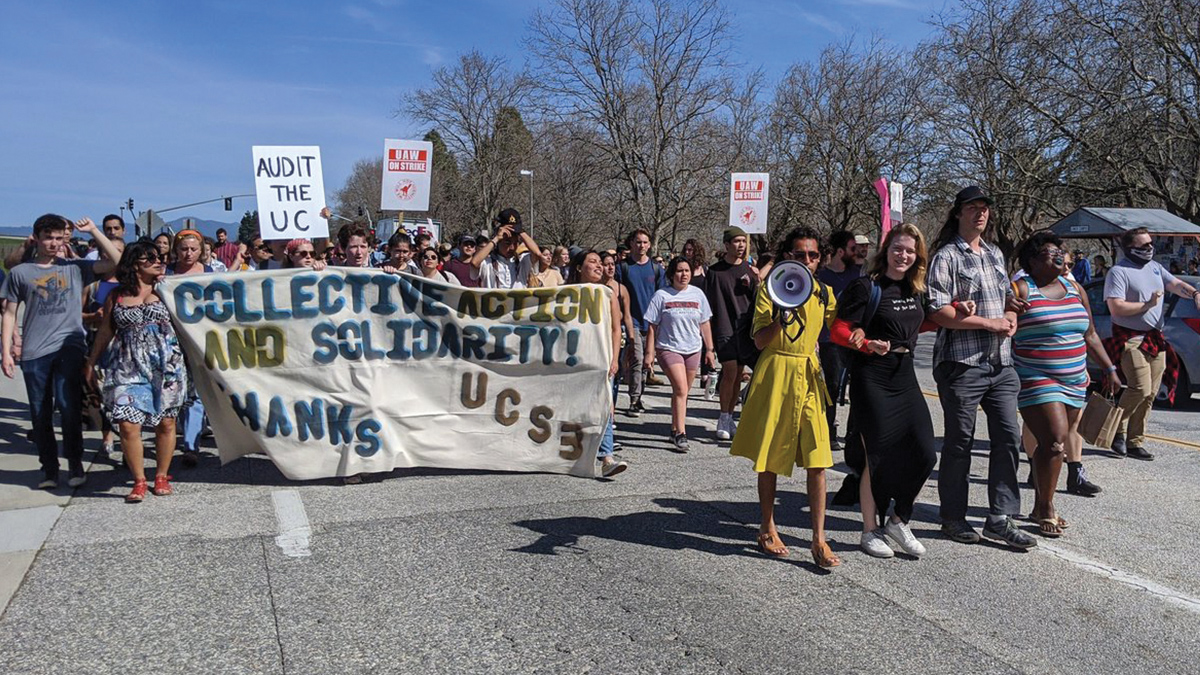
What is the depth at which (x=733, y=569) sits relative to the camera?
5.06 meters

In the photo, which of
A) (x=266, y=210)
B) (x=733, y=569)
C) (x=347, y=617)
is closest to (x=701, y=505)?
(x=733, y=569)

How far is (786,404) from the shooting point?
16.9 ft

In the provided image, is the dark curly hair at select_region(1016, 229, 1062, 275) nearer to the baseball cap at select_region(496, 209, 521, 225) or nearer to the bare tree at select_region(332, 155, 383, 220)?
the baseball cap at select_region(496, 209, 521, 225)

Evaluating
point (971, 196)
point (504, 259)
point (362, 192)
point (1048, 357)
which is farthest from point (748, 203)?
point (362, 192)

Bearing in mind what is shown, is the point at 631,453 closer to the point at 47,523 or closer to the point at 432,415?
the point at 432,415

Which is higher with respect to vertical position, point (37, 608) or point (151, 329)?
point (151, 329)

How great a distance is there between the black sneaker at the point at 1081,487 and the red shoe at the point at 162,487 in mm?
6098

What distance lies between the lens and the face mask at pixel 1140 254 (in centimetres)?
793

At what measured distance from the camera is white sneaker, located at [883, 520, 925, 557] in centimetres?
529

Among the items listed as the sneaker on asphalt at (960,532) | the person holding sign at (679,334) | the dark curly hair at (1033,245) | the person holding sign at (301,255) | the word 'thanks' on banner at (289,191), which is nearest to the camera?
the sneaker on asphalt at (960,532)

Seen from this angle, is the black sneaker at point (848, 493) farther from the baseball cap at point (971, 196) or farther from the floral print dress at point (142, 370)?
the floral print dress at point (142, 370)

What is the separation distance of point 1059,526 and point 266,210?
6.84 metres

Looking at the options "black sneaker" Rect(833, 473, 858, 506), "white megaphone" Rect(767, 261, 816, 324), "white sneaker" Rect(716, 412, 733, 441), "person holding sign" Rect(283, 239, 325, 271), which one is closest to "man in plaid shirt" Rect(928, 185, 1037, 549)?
"black sneaker" Rect(833, 473, 858, 506)

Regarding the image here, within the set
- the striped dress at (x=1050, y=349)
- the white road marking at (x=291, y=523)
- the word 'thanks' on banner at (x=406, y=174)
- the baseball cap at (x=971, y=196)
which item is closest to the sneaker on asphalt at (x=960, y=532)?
the striped dress at (x=1050, y=349)
